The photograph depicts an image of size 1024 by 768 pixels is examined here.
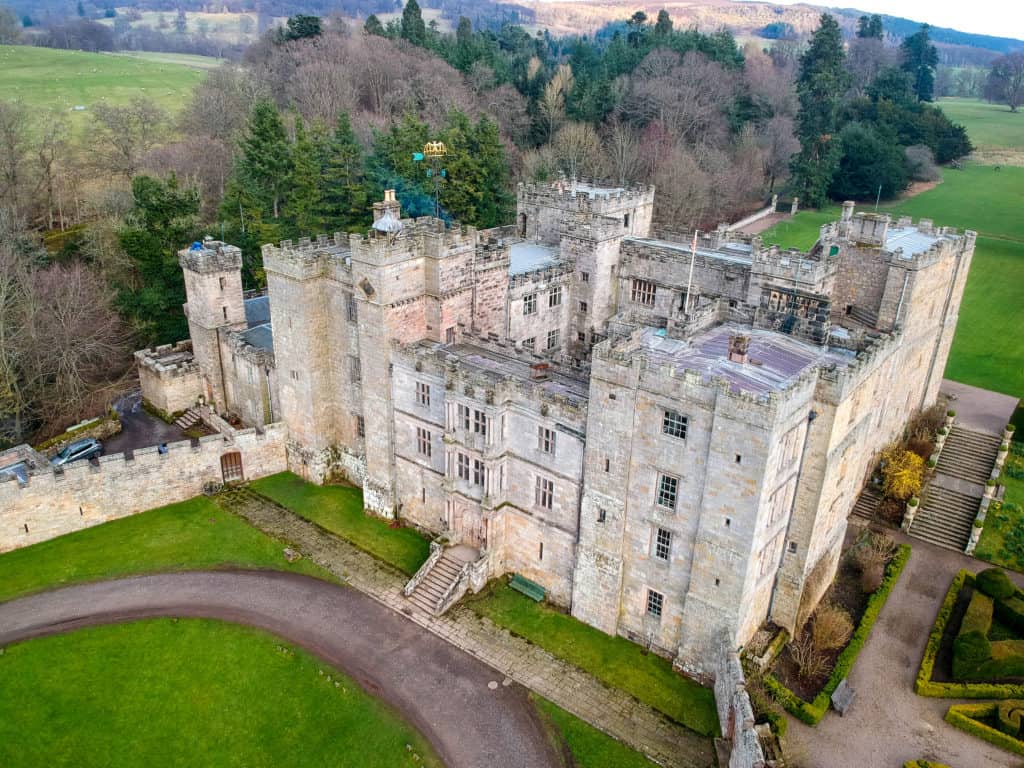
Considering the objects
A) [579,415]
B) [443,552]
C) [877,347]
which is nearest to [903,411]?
[877,347]

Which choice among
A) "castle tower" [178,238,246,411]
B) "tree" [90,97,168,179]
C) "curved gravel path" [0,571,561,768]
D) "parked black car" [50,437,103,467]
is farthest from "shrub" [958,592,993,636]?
"tree" [90,97,168,179]

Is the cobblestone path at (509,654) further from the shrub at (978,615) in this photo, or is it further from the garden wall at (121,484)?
the shrub at (978,615)

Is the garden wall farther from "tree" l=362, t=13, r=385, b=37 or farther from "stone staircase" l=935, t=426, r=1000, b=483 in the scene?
"tree" l=362, t=13, r=385, b=37

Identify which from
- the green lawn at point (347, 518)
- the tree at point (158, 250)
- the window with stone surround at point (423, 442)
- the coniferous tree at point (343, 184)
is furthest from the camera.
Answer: the coniferous tree at point (343, 184)

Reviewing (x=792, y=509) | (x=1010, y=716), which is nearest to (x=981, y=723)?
(x=1010, y=716)

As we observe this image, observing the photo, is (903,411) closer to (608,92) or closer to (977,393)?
(977,393)

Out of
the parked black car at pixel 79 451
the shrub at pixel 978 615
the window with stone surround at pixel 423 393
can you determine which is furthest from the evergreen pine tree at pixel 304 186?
the shrub at pixel 978 615

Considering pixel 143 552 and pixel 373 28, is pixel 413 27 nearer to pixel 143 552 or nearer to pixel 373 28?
pixel 373 28
